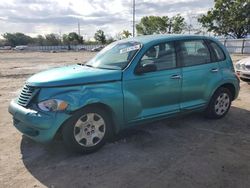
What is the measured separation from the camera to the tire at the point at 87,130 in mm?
4496

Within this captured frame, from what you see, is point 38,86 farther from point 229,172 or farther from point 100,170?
point 229,172

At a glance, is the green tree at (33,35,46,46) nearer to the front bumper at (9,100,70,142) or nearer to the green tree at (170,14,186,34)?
the green tree at (170,14,186,34)

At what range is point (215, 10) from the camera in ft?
146

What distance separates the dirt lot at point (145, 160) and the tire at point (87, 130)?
0.14 metres

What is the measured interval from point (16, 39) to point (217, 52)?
12367 cm

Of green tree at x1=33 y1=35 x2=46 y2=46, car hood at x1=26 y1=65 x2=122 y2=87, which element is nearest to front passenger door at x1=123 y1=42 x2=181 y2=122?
car hood at x1=26 y1=65 x2=122 y2=87

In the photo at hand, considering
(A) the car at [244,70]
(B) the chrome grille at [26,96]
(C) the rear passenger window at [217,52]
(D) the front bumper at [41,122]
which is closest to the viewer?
(D) the front bumper at [41,122]

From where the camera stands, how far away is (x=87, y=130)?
467cm

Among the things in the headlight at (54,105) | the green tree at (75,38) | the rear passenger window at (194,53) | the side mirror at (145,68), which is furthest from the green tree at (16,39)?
the headlight at (54,105)

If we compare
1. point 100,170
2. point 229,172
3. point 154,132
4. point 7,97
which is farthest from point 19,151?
point 7,97

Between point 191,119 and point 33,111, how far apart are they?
331cm

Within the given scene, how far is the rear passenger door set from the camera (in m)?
5.71

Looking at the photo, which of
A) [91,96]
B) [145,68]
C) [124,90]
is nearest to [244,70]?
[145,68]

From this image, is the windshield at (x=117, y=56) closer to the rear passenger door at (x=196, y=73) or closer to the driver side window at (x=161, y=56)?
the driver side window at (x=161, y=56)
